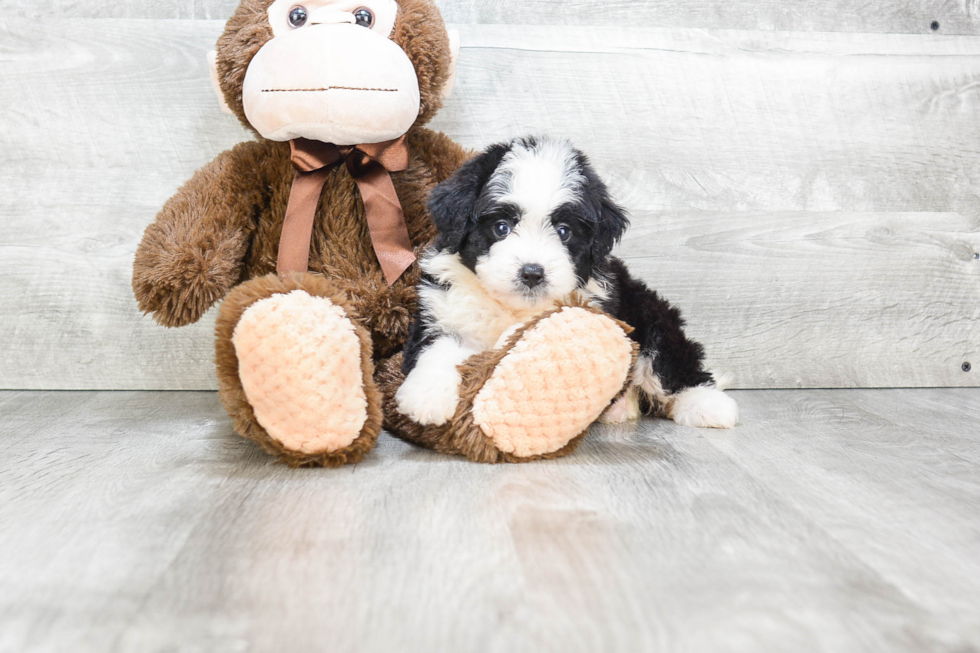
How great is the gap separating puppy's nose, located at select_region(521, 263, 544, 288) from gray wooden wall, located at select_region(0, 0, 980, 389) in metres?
0.73

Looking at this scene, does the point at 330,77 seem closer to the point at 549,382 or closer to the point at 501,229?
the point at 501,229

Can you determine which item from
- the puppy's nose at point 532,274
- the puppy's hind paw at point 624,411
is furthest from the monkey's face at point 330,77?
the puppy's hind paw at point 624,411

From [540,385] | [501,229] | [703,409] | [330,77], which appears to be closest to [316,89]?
[330,77]

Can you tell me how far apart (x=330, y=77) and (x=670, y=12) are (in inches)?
38.6

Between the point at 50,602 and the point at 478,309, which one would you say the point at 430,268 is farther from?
the point at 50,602

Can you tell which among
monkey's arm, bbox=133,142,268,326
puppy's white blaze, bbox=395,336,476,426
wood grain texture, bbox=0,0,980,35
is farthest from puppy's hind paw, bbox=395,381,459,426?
wood grain texture, bbox=0,0,980,35

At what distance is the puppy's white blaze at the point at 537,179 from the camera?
4.16 feet

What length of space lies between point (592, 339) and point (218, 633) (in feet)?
2.25

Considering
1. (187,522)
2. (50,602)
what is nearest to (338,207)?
(187,522)

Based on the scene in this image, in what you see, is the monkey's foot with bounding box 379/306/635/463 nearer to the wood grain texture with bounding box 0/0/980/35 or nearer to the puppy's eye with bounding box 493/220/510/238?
the puppy's eye with bounding box 493/220/510/238

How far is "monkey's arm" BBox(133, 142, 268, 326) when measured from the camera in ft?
4.46

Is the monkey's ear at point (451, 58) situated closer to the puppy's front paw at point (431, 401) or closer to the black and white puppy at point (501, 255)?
the black and white puppy at point (501, 255)

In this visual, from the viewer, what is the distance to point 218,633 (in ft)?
2.43

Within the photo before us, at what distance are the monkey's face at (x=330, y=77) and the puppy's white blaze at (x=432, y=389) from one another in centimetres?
42
